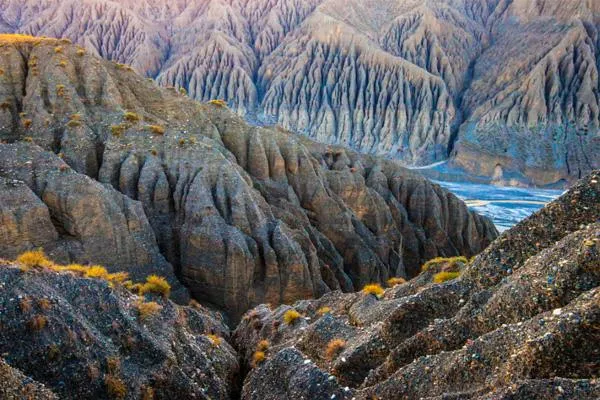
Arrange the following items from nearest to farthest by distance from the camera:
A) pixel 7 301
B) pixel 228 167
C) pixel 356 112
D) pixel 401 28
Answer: pixel 7 301, pixel 228 167, pixel 356 112, pixel 401 28

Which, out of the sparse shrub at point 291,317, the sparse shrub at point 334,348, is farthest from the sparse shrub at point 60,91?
the sparse shrub at point 334,348

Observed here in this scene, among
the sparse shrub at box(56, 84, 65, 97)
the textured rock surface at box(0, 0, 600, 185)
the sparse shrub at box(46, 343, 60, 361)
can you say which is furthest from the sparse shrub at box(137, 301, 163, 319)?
the textured rock surface at box(0, 0, 600, 185)

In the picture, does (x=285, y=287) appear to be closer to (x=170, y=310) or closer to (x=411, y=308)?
(x=170, y=310)

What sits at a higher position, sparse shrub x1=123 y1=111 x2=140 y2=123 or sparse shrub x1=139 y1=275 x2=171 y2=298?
sparse shrub x1=123 y1=111 x2=140 y2=123

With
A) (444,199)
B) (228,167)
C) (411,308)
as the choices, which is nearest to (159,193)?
(228,167)

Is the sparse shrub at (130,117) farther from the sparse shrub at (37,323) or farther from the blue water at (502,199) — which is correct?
the blue water at (502,199)

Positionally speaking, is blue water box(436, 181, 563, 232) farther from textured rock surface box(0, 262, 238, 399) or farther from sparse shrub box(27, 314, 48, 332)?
sparse shrub box(27, 314, 48, 332)

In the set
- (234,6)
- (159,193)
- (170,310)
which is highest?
(234,6)
